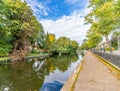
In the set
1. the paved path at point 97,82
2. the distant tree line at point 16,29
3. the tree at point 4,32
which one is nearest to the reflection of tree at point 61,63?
the distant tree line at point 16,29

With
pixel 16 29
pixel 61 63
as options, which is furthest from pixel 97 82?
pixel 16 29

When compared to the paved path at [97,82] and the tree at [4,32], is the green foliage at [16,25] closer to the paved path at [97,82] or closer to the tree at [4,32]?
the tree at [4,32]

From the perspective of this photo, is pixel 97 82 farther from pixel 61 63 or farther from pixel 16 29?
pixel 16 29

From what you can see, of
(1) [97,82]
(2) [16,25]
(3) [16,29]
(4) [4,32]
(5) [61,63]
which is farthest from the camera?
(3) [16,29]

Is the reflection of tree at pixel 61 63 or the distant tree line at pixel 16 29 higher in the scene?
the distant tree line at pixel 16 29

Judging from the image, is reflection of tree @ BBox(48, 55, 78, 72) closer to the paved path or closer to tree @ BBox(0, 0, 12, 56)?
the paved path

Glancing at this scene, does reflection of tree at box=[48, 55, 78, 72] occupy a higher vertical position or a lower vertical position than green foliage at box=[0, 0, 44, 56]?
lower

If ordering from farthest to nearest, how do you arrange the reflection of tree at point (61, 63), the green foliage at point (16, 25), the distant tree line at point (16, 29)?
1. the green foliage at point (16, 25)
2. the distant tree line at point (16, 29)
3. the reflection of tree at point (61, 63)

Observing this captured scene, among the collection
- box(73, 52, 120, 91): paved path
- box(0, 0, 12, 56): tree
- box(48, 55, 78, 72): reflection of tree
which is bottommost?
box(48, 55, 78, 72): reflection of tree

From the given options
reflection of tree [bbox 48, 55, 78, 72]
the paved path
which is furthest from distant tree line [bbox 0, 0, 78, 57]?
the paved path

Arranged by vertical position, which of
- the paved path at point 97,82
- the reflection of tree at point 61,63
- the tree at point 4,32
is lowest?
the reflection of tree at point 61,63

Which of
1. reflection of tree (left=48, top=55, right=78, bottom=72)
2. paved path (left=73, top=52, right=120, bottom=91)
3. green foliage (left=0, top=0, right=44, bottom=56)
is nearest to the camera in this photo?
paved path (left=73, top=52, right=120, bottom=91)

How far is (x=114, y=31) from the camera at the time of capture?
Answer: 16922 mm

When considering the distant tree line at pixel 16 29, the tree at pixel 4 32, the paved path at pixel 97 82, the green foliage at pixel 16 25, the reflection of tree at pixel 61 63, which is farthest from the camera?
the green foliage at pixel 16 25
